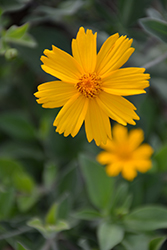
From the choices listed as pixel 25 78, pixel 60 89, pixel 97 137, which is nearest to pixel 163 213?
pixel 97 137

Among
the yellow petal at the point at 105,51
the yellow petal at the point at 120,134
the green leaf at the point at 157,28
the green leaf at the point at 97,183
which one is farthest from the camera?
the yellow petal at the point at 120,134

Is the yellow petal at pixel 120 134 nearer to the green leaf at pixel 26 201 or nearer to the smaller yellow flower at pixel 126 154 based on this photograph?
the smaller yellow flower at pixel 126 154

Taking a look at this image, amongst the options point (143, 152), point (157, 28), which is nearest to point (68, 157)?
point (143, 152)

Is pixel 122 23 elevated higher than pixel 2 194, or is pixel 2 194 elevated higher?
pixel 122 23

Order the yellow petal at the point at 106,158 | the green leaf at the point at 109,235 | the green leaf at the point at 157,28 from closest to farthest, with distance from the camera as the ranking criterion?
1. the green leaf at the point at 157,28
2. the green leaf at the point at 109,235
3. the yellow petal at the point at 106,158

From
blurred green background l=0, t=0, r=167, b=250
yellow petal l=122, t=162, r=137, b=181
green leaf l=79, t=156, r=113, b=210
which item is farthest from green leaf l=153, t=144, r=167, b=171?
green leaf l=79, t=156, r=113, b=210

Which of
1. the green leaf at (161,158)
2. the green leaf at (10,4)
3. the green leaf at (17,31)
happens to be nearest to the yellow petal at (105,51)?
the green leaf at (17,31)

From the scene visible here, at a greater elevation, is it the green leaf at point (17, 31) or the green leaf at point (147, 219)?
the green leaf at point (17, 31)

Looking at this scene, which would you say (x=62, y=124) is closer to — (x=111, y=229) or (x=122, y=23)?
(x=111, y=229)

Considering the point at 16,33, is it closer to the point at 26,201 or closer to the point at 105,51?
the point at 105,51
